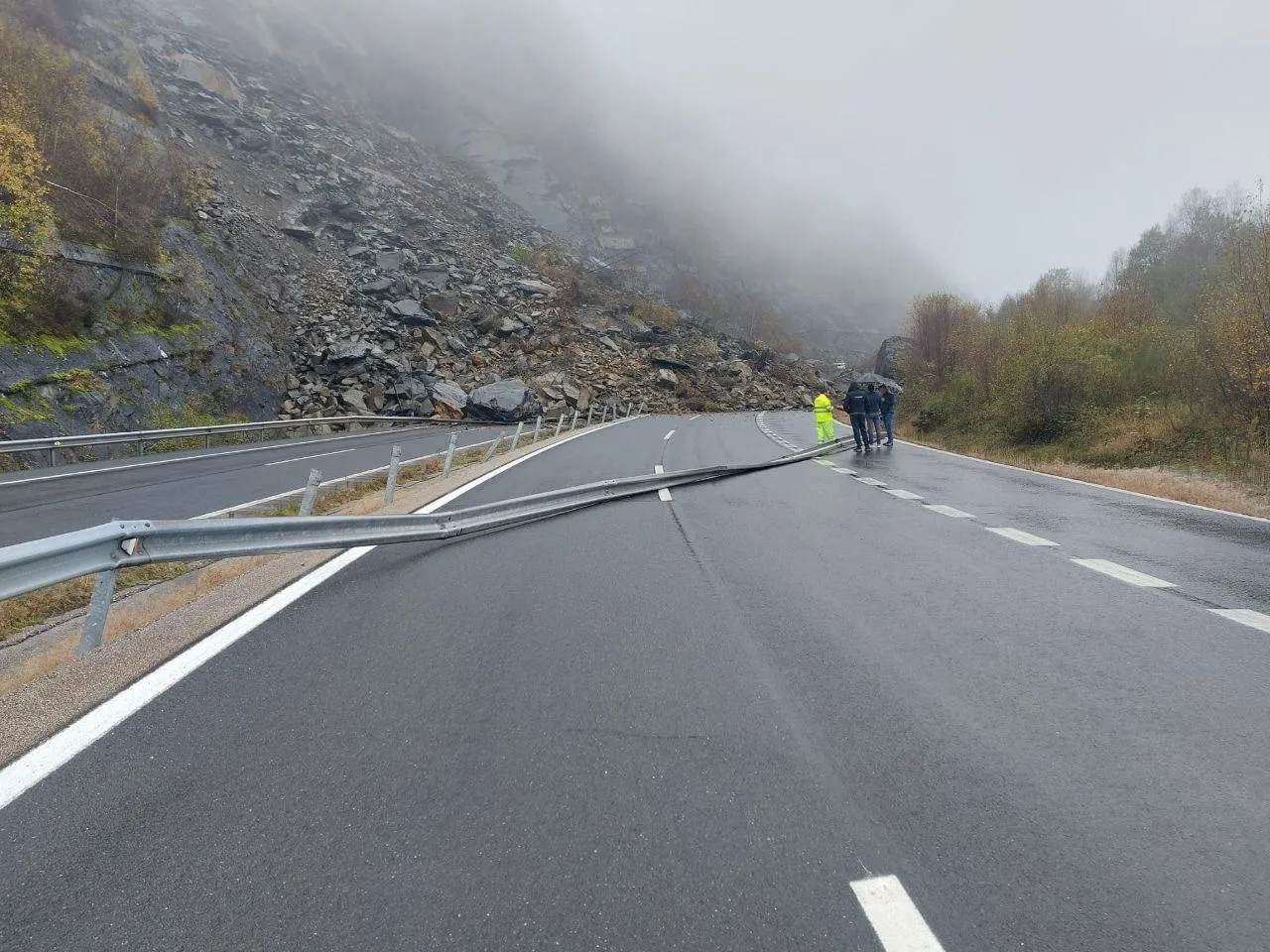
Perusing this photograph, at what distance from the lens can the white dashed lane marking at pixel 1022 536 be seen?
800cm

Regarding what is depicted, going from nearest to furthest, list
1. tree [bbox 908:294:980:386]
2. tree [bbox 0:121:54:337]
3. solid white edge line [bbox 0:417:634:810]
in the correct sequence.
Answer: solid white edge line [bbox 0:417:634:810] → tree [bbox 0:121:54:337] → tree [bbox 908:294:980:386]

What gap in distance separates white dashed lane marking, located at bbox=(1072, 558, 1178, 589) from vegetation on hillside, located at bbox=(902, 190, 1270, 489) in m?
10.3

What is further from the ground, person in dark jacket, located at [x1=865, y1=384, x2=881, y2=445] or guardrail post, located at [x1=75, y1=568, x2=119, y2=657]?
person in dark jacket, located at [x1=865, y1=384, x2=881, y2=445]

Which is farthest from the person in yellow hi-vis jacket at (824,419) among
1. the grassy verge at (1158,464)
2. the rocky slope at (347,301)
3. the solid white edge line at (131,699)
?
the rocky slope at (347,301)

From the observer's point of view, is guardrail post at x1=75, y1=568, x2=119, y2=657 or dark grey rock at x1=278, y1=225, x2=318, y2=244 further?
dark grey rock at x1=278, y1=225, x2=318, y2=244

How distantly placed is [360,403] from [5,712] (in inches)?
1385

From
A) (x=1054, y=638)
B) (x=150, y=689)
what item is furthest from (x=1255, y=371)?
(x=150, y=689)

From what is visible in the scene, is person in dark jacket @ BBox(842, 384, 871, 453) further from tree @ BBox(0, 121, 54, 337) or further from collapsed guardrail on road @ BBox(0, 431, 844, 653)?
tree @ BBox(0, 121, 54, 337)

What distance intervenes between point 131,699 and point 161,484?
1235 cm

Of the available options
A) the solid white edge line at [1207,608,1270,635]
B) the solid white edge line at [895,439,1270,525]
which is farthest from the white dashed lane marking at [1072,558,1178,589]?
the solid white edge line at [895,439,1270,525]

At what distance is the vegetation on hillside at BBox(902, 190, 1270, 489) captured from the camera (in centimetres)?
1673

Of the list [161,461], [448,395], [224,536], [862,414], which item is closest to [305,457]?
[161,461]

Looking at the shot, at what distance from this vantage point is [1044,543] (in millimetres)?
7949

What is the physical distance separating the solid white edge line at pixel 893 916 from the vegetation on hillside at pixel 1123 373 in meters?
16.1
